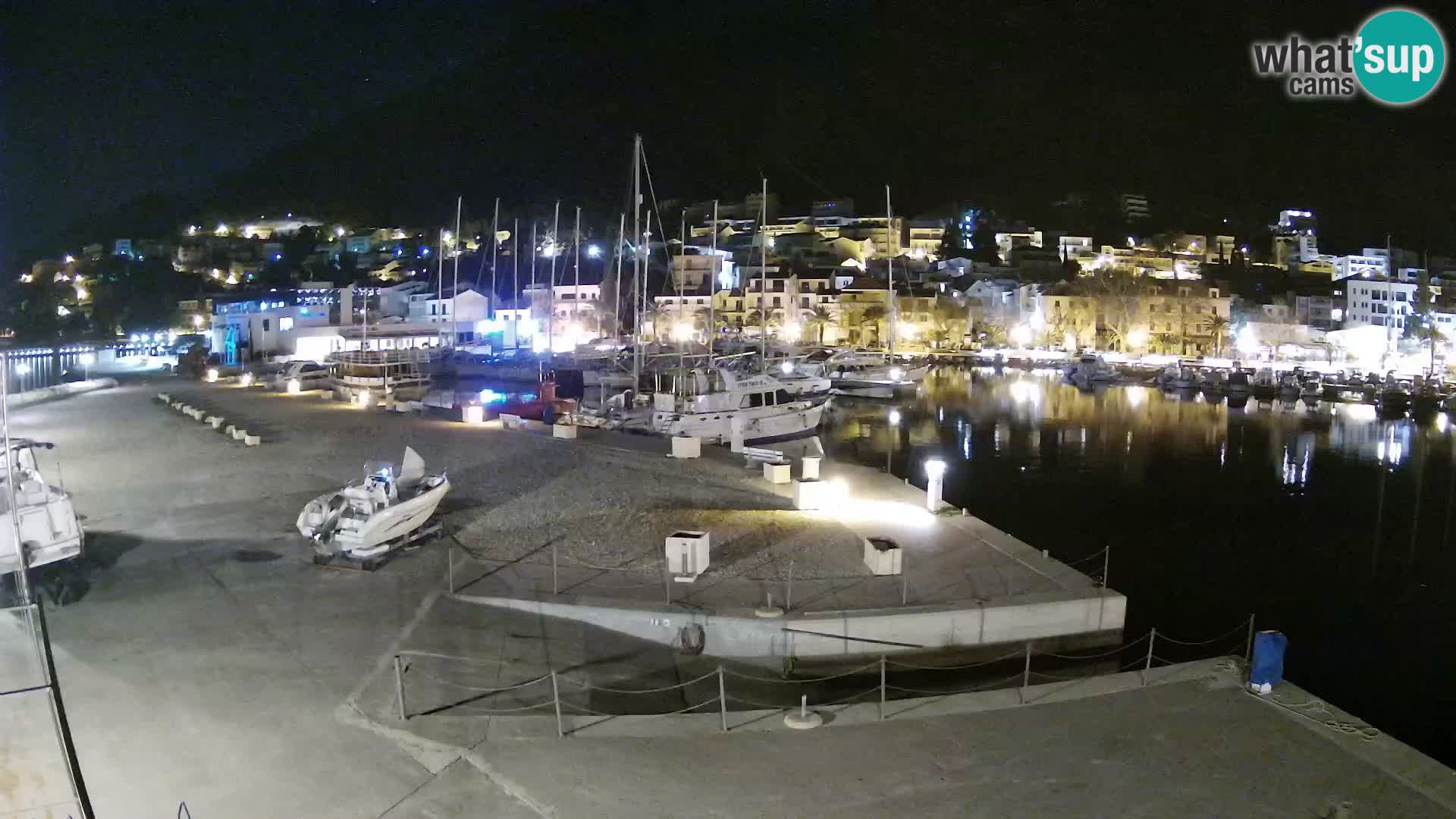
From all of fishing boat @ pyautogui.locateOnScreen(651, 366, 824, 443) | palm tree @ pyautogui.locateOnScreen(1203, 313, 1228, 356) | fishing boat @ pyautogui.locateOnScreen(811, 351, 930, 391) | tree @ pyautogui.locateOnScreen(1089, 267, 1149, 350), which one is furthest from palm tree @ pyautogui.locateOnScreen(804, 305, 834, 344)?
fishing boat @ pyautogui.locateOnScreen(651, 366, 824, 443)

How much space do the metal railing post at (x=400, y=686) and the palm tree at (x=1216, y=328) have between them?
9414cm

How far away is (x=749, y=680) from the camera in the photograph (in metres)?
9.60

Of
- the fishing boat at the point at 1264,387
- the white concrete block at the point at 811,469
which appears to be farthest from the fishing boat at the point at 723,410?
the fishing boat at the point at 1264,387

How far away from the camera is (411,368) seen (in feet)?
142

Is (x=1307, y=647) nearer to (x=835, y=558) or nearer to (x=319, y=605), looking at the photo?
(x=835, y=558)

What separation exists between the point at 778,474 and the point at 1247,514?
14098mm

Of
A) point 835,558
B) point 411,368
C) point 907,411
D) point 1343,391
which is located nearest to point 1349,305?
point 1343,391

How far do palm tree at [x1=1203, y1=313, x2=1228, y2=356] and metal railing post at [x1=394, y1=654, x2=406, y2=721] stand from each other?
309 feet

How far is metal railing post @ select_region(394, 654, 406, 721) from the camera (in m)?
7.13

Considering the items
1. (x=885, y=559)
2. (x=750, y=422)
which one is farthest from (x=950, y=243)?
(x=885, y=559)

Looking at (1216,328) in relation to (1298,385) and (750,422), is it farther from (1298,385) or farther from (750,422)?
(750,422)

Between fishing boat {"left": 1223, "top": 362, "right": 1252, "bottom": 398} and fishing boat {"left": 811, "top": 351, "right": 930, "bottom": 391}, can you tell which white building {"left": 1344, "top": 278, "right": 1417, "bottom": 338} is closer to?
fishing boat {"left": 1223, "top": 362, "right": 1252, "bottom": 398}

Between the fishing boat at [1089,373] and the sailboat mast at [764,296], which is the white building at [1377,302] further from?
the sailboat mast at [764,296]

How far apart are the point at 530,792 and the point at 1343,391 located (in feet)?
212
